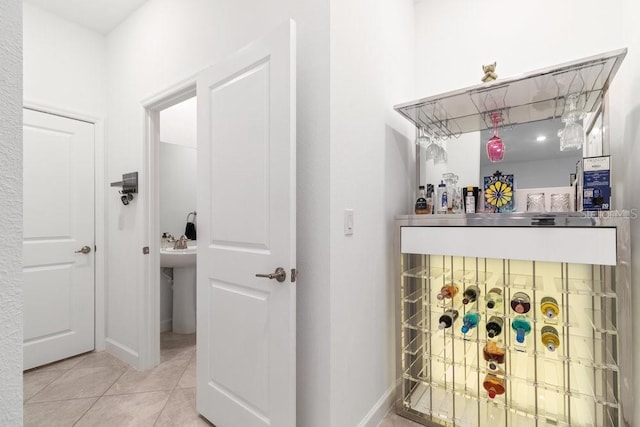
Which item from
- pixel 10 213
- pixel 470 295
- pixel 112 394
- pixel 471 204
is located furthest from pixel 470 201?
pixel 112 394

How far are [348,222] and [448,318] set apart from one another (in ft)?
2.62

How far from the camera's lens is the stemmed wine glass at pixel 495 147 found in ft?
5.98

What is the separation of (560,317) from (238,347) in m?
1.72

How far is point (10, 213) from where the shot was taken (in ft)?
1.51

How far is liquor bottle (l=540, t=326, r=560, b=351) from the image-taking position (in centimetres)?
144

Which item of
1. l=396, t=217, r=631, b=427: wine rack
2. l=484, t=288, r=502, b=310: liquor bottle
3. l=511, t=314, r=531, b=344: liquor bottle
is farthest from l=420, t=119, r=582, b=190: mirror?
l=511, t=314, r=531, b=344: liquor bottle

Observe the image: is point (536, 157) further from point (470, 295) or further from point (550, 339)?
point (550, 339)

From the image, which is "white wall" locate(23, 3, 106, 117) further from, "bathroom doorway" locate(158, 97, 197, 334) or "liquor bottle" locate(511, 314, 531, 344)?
"liquor bottle" locate(511, 314, 531, 344)

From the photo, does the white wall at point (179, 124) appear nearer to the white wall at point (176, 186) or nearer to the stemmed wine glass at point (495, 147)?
the white wall at point (176, 186)

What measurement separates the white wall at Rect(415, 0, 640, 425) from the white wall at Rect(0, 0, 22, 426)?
6.85ft

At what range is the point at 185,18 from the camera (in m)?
2.13

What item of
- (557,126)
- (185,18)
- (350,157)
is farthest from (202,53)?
(557,126)

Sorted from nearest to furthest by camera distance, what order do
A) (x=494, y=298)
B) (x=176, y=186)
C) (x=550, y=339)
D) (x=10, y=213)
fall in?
(x=10, y=213)
(x=550, y=339)
(x=494, y=298)
(x=176, y=186)

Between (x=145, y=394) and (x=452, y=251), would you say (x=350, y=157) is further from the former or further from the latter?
(x=145, y=394)
